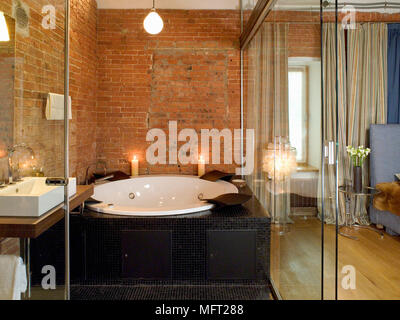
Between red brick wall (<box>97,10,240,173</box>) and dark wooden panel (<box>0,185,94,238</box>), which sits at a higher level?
red brick wall (<box>97,10,240,173</box>)

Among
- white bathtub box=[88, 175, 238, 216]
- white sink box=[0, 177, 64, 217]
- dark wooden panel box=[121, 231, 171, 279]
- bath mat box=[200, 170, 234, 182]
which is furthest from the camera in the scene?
bath mat box=[200, 170, 234, 182]

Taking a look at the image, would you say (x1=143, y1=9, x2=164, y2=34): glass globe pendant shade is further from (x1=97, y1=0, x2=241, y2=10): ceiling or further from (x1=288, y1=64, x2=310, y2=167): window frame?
(x1=288, y1=64, x2=310, y2=167): window frame

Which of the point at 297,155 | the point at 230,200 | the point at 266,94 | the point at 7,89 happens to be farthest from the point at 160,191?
the point at 7,89

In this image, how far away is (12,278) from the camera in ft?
3.93

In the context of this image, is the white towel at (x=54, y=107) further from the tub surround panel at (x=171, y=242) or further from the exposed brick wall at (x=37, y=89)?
the tub surround panel at (x=171, y=242)

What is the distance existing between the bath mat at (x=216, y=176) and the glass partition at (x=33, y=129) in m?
2.79

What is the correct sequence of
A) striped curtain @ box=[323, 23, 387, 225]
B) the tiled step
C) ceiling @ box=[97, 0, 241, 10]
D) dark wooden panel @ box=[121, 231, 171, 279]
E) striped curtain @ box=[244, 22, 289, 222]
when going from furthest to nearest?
ceiling @ box=[97, 0, 241, 10], dark wooden panel @ box=[121, 231, 171, 279], the tiled step, striped curtain @ box=[244, 22, 289, 222], striped curtain @ box=[323, 23, 387, 225]

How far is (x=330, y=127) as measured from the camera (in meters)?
1.69

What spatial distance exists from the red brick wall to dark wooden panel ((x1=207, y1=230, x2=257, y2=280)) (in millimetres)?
1891

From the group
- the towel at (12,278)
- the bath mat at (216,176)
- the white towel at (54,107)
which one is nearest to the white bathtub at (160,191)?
the bath mat at (216,176)

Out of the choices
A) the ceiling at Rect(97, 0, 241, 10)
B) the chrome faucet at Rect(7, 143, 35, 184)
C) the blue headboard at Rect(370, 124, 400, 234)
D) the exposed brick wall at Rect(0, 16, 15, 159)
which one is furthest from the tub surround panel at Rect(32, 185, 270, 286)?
the ceiling at Rect(97, 0, 241, 10)

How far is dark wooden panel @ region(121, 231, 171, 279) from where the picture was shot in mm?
2762

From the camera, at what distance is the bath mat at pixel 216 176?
164 inches
